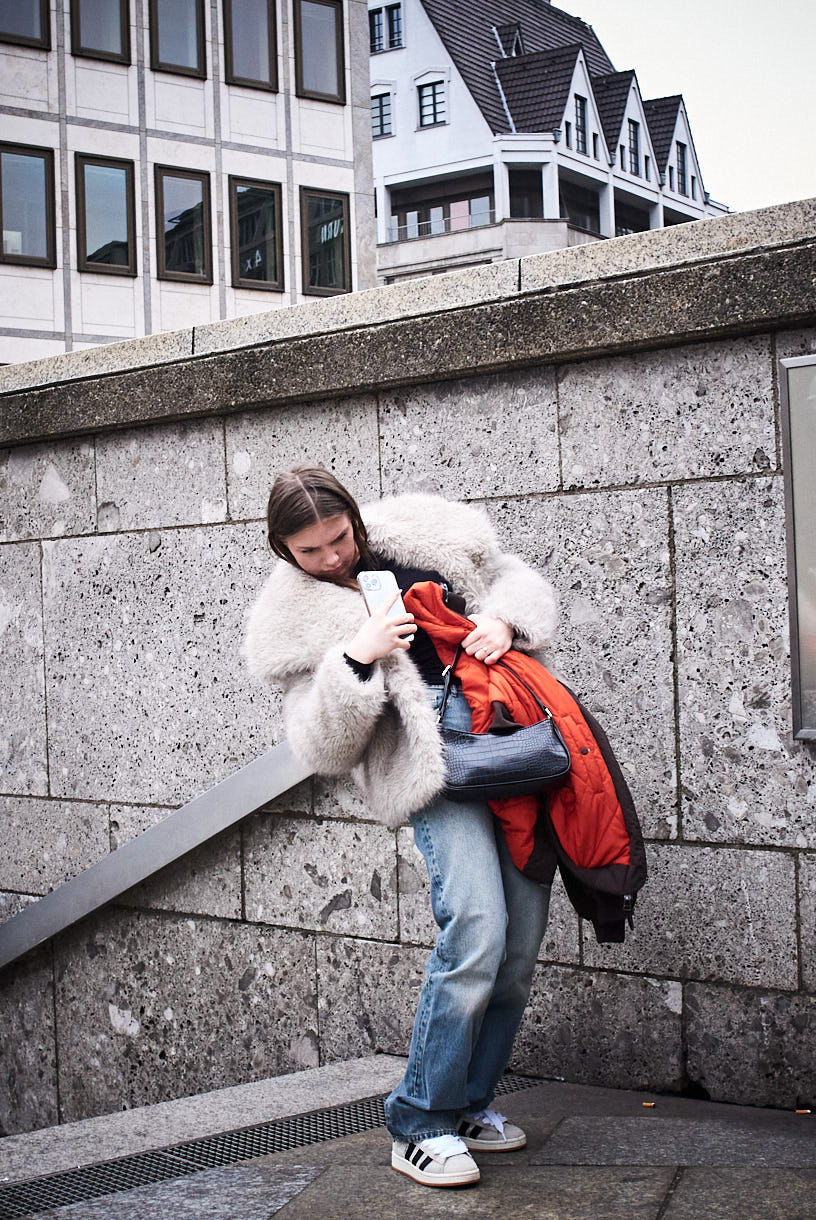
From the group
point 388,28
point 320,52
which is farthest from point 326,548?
point 388,28

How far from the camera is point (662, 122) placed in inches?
2447

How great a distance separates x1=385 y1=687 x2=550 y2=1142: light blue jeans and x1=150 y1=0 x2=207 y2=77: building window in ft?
87.6

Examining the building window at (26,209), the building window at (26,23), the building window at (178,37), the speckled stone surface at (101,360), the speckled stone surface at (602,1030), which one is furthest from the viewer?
the building window at (178,37)

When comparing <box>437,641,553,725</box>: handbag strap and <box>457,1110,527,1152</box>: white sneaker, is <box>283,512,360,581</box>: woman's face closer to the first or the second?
<box>437,641,553,725</box>: handbag strap

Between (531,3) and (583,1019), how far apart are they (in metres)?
66.0

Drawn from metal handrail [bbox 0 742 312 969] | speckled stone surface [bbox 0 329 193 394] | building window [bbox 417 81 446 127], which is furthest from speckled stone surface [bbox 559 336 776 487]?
building window [bbox 417 81 446 127]

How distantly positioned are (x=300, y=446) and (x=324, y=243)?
24.0 metres

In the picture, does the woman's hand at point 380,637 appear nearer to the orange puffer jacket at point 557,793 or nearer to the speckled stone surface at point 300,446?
the orange puffer jacket at point 557,793

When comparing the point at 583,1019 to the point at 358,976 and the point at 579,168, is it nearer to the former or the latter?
the point at 358,976

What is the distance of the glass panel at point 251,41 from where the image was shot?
27.3 meters

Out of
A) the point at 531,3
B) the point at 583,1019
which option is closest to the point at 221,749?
the point at 583,1019

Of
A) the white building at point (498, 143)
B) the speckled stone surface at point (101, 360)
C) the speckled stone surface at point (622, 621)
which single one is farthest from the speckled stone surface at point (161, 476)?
the white building at point (498, 143)

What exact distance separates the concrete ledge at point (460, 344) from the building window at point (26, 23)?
904 inches

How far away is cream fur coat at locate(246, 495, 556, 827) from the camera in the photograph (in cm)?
310
